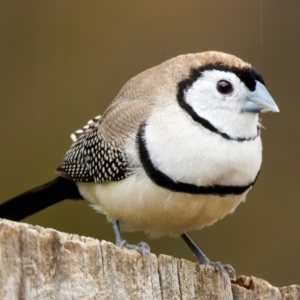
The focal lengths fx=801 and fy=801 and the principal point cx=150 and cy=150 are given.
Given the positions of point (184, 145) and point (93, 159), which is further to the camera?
point (93, 159)

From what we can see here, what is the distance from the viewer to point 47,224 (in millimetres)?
3938

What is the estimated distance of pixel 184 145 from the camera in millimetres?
2291

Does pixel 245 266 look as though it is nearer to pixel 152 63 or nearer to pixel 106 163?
pixel 152 63

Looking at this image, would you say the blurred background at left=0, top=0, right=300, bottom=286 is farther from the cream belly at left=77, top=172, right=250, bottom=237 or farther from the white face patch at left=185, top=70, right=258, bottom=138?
the white face patch at left=185, top=70, right=258, bottom=138

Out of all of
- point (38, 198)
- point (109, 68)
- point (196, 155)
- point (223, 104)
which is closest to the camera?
point (196, 155)

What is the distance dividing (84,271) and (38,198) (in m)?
1.35

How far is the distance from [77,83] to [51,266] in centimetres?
229

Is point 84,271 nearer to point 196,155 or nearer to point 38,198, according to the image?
point 196,155

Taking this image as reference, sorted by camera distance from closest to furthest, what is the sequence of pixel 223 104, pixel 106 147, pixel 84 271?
1. pixel 84 271
2. pixel 223 104
3. pixel 106 147

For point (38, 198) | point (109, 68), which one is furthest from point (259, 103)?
point (109, 68)

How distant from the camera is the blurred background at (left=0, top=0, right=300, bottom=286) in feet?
12.4

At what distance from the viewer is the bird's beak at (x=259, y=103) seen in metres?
2.36

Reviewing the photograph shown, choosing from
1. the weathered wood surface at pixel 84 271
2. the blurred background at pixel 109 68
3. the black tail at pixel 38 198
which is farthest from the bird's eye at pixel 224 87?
the blurred background at pixel 109 68

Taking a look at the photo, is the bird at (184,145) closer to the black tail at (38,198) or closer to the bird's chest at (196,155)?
the bird's chest at (196,155)
